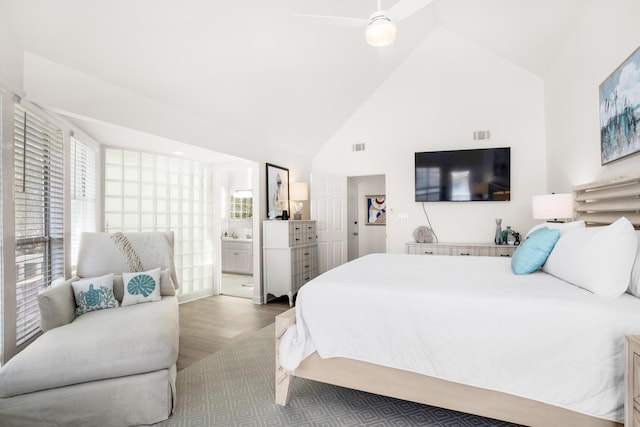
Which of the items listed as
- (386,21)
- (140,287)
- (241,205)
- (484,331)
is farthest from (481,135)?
(140,287)

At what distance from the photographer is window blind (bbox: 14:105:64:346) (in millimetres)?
2156

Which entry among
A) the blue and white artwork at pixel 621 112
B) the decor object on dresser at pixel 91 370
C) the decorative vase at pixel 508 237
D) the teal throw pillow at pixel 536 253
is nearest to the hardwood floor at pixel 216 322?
the decor object on dresser at pixel 91 370

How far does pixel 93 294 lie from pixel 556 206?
13.6ft

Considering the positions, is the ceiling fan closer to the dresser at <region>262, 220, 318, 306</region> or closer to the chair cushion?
the chair cushion

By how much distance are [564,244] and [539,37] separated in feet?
9.92

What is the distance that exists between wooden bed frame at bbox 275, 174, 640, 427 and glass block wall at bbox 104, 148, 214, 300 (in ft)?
9.46

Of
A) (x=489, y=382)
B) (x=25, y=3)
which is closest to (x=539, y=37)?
(x=489, y=382)

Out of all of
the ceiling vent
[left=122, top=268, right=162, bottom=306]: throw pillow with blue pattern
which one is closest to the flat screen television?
the ceiling vent

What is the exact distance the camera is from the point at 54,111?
7.93ft

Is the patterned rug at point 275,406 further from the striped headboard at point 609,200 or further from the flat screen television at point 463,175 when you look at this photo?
the flat screen television at point 463,175

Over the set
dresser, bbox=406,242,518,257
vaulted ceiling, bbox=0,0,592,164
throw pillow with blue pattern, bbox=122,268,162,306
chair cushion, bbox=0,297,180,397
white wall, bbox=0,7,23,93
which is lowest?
chair cushion, bbox=0,297,180,397

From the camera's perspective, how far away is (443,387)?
5.47 feet

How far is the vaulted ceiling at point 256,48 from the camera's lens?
2244 millimetres

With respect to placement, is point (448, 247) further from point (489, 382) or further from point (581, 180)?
point (489, 382)
